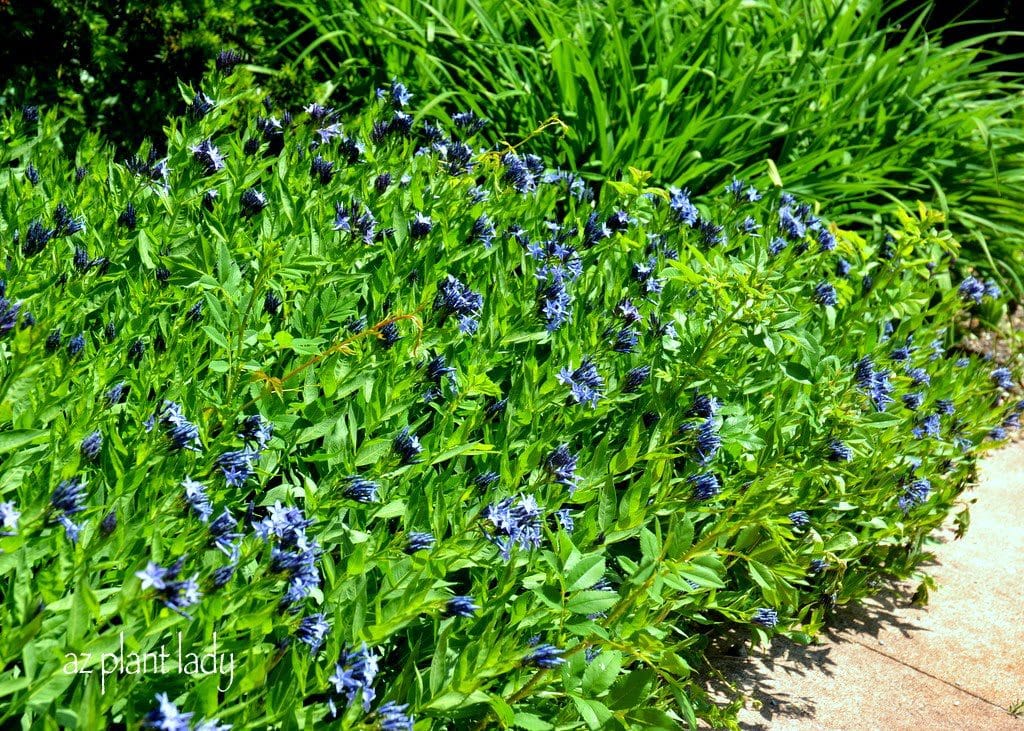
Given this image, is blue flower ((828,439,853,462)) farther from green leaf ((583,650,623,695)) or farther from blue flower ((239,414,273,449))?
blue flower ((239,414,273,449))

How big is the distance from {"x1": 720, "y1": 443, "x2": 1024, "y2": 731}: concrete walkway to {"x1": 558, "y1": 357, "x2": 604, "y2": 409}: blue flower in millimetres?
1117

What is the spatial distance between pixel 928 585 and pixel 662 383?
150cm

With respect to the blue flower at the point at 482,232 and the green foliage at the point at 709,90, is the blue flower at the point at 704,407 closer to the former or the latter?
the blue flower at the point at 482,232

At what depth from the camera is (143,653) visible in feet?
5.40

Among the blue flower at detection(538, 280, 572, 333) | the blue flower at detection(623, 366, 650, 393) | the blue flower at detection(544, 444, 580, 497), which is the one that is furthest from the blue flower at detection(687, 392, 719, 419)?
the blue flower at detection(544, 444, 580, 497)

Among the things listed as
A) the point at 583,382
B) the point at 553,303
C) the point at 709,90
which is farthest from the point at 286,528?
the point at 709,90

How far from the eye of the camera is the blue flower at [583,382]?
8.12 ft

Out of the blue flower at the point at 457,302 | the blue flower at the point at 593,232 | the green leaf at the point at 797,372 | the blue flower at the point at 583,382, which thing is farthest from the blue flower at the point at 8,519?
the blue flower at the point at 593,232

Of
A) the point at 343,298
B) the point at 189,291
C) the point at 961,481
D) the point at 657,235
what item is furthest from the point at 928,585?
the point at 189,291

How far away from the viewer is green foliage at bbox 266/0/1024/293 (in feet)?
17.1

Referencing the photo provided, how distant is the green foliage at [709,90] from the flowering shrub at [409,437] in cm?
151

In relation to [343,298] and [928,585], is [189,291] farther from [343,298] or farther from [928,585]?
[928,585]

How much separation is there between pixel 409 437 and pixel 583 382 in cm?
55

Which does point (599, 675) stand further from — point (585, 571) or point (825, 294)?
point (825, 294)
